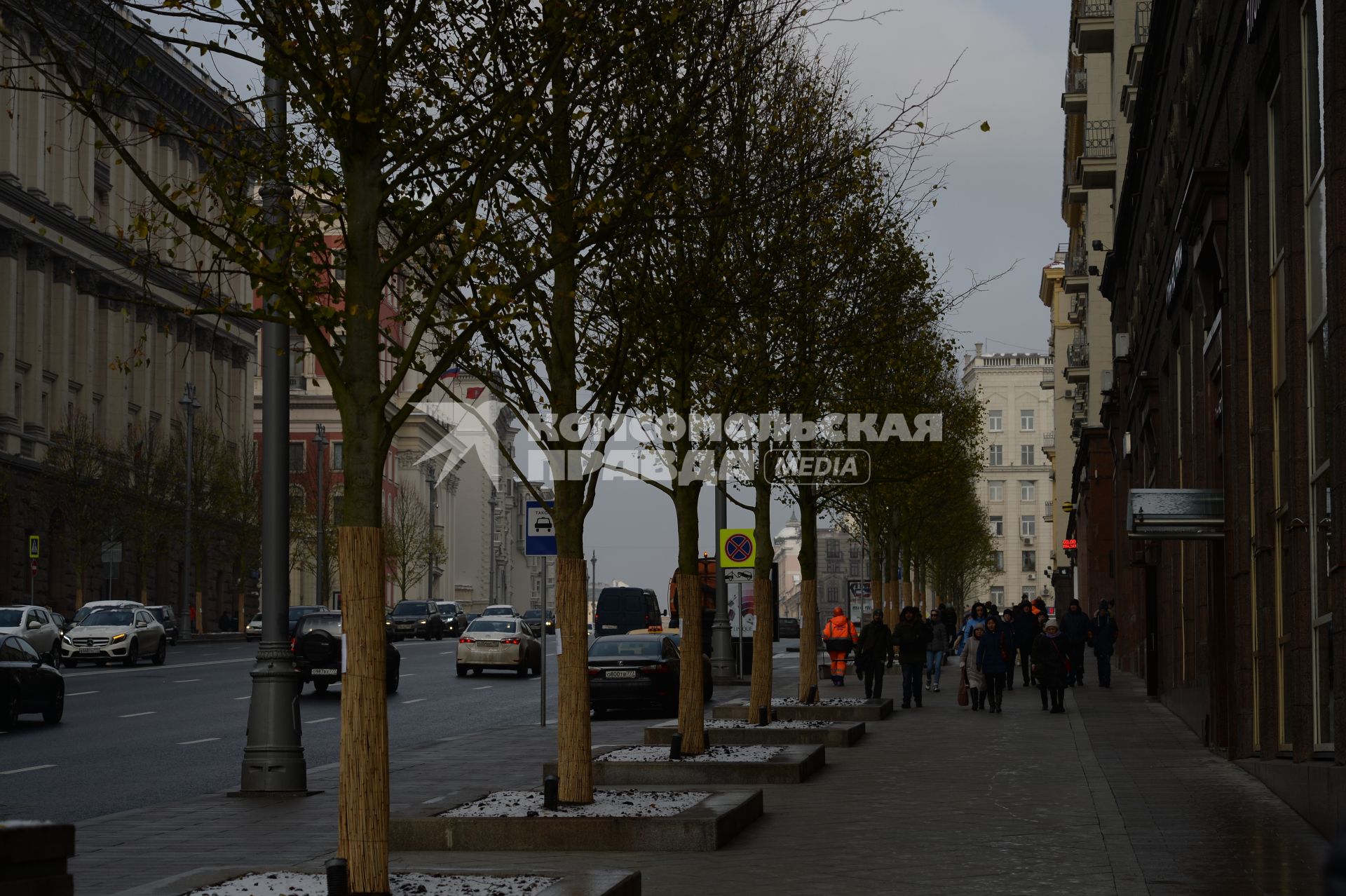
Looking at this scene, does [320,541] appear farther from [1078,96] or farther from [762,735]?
[762,735]

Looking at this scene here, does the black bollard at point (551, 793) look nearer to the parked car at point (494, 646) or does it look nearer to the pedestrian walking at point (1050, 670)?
the pedestrian walking at point (1050, 670)

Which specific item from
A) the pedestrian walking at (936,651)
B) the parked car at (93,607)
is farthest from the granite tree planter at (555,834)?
the parked car at (93,607)

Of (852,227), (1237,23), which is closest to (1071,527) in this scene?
(852,227)

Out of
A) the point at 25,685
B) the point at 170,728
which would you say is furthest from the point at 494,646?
the point at 25,685

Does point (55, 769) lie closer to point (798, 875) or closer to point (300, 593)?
point (798, 875)

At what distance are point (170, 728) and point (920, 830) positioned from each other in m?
16.1

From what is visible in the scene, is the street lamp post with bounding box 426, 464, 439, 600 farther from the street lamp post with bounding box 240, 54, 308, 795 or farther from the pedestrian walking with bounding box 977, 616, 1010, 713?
the street lamp post with bounding box 240, 54, 308, 795

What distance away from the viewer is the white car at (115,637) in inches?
1882

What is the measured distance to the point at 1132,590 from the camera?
45.1 metres

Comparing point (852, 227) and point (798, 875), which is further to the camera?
point (852, 227)

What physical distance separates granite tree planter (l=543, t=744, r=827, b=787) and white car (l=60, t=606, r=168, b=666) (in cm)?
3260

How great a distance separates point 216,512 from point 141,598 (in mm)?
4687

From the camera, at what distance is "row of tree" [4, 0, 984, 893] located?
9.35 meters

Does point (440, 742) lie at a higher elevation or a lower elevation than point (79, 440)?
lower
